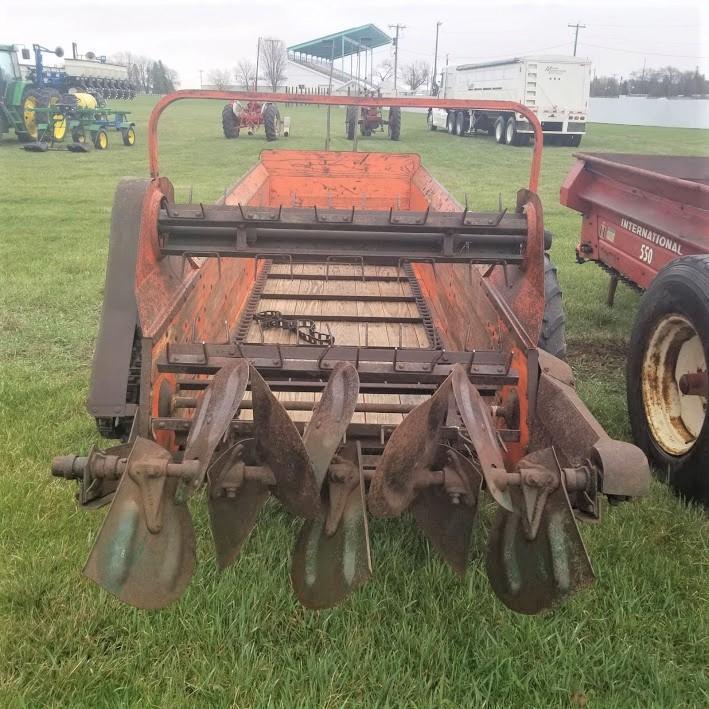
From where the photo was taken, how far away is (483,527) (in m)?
2.96

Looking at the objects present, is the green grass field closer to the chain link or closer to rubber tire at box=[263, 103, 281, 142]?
the chain link

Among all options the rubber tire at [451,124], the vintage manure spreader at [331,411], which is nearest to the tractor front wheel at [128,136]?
the rubber tire at [451,124]

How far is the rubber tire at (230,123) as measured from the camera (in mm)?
22250

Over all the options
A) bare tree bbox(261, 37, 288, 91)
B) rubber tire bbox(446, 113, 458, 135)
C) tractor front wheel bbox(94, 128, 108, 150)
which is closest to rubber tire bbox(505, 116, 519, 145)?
rubber tire bbox(446, 113, 458, 135)

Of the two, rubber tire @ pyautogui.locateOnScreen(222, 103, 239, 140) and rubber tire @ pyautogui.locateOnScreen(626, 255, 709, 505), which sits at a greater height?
rubber tire @ pyautogui.locateOnScreen(222, 103, 239, 140)

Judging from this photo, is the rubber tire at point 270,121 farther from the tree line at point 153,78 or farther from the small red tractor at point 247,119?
the tree line at point 153,78

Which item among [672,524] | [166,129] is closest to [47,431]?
[672,524]

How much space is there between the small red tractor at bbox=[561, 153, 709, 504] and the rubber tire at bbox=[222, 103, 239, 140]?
766 inches

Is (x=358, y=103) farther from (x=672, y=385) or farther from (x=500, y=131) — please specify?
(x=500, y=131)

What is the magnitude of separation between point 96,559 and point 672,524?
236cm

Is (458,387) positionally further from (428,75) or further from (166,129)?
(428,75)

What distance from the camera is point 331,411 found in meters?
2.05

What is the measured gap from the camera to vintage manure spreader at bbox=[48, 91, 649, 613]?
184 centimetres

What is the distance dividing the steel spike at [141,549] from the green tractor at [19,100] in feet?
64.5
